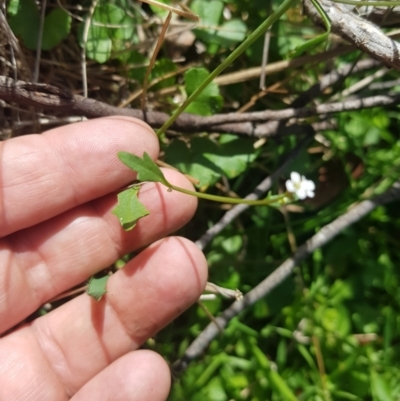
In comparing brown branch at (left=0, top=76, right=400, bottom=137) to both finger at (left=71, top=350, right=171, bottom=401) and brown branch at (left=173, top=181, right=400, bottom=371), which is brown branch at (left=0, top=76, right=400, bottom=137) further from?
finger at (left=71, top=350, right=171, bottom=401)

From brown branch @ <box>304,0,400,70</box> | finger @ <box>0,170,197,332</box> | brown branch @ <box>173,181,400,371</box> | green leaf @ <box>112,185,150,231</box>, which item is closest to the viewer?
brown branch @ <box>304,0,400,70</box>

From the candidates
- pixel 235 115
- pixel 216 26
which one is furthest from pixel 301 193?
pixel 216 26

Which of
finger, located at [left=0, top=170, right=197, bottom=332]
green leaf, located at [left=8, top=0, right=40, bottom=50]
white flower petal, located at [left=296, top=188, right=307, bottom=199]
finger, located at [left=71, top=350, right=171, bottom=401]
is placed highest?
green leaf, located at [left=8, top=0, right=40, bottom=50]


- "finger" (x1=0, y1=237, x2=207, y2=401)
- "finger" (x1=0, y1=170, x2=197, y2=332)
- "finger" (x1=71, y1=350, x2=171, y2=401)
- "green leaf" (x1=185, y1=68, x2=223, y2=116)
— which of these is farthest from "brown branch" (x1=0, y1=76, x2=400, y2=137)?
"finger" (x1=71, y1=350, x2=171, y2=401)

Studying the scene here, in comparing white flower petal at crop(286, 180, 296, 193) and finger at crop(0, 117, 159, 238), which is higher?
finger at crop(0, 117, 159, 238)

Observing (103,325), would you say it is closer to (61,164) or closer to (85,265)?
(85,265)

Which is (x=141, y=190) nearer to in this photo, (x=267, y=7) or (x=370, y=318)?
(x=267, y=7)

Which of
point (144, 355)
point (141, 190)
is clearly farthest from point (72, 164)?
point (144, 355)

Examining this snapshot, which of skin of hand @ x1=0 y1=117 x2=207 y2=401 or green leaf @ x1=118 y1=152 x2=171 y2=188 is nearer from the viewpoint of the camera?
green leaf @ x1=118 y1=152 x2=171 y2=188
